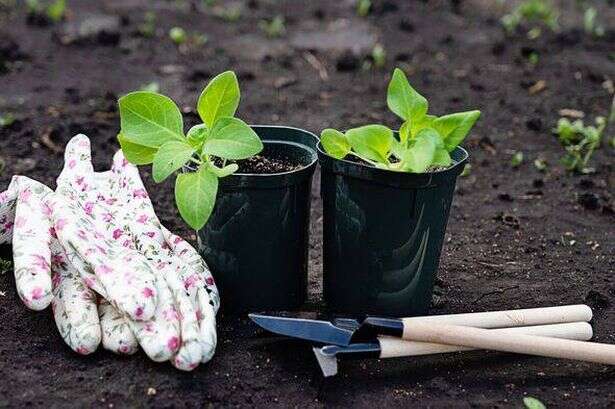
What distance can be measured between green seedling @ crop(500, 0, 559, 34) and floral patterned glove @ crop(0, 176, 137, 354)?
4115mm

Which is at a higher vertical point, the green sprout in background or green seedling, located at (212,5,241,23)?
green seedling, located at (212,5,241,23)

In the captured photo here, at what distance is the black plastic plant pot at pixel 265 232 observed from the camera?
7.04 feet

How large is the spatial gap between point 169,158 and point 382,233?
0.61 meters

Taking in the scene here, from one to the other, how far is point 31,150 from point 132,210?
1.35m

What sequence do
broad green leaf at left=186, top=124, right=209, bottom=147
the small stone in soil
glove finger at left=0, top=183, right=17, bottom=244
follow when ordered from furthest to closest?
the small stone in soil, glove finger at left=0, top=183, right=17, bottom=244, broad green leaf at left=186, top=124, right=209, bottom=147

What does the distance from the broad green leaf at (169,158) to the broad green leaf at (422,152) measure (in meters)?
0.57

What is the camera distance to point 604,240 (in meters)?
2.91

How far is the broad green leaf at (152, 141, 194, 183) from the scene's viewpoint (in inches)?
79.1

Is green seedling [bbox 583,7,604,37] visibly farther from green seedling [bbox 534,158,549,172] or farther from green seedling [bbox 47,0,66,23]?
green seedling [bbox 47,0,66,23]

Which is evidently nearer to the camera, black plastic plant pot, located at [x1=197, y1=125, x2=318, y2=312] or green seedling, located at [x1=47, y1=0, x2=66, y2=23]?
black plastic plant pot, located at [x1=197, y1=125, x2=318, y2=312]

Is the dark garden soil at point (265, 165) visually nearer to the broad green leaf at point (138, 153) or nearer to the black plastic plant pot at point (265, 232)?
the black plastic plant pot at point (265, 232)

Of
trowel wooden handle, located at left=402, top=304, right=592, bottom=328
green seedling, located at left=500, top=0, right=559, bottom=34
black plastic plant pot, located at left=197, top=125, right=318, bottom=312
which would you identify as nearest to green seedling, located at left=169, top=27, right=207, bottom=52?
green seedling, located at left=500, top=0, right=559, bottom=34

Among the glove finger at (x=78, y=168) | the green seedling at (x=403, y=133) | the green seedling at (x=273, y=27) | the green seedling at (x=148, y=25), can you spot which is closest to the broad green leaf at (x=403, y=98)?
the green seedling at (x=403, y=133)

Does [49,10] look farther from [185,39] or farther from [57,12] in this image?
[185,39]
